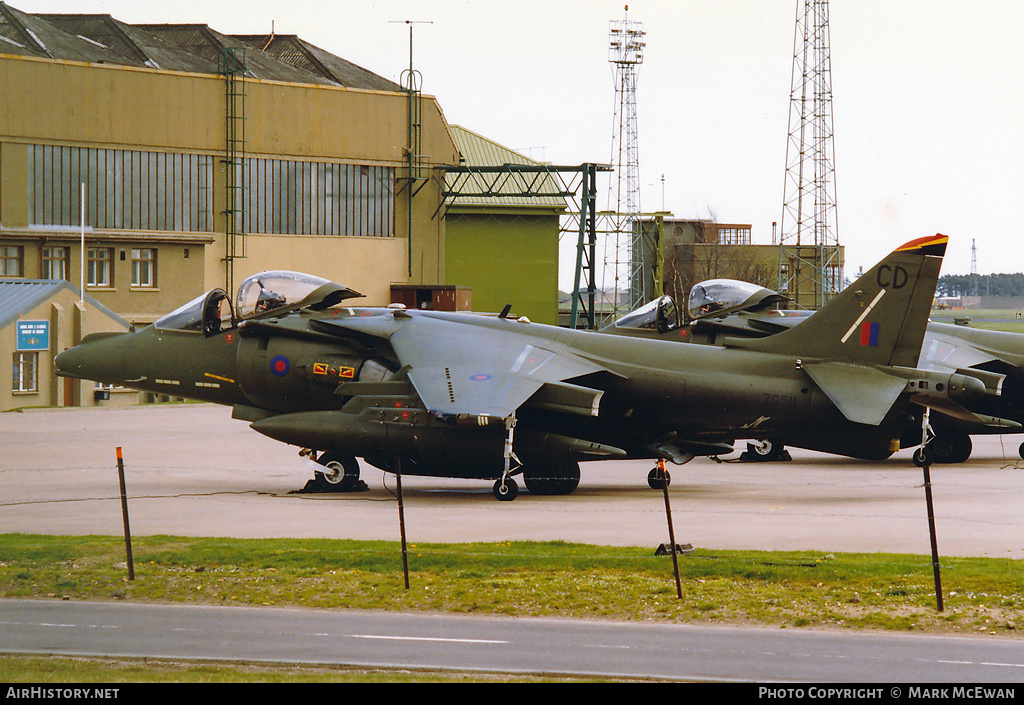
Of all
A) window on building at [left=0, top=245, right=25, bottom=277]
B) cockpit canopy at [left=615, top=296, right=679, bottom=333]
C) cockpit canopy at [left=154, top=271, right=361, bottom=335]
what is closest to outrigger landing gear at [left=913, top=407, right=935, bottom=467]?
cockpit canopy at [left=615, top=296, right=679, bottom=333]

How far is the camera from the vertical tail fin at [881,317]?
66.5ft

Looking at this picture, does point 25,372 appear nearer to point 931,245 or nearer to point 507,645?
point 931,245

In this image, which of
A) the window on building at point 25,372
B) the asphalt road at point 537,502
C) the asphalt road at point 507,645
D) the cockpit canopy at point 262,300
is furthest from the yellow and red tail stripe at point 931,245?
the window on building at point 25,372

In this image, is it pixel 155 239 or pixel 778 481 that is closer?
pixel 778 481

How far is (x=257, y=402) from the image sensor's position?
842 inches

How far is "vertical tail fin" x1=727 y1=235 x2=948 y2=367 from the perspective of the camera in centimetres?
2028

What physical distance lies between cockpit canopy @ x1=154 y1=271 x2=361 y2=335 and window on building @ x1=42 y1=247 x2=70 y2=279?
3540 cm

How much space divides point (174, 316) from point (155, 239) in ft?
122

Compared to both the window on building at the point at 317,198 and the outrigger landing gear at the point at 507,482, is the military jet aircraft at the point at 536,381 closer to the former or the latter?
the outrigger landing gear at the point at 507,482

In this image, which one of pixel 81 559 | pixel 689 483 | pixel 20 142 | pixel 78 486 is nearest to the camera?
pixel 81 559

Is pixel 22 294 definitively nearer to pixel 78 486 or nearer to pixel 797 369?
pixel 78 486

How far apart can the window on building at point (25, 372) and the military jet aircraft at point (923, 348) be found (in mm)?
24266

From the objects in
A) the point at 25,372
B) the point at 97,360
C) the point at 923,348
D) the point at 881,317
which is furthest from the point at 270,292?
the point at 25,372
